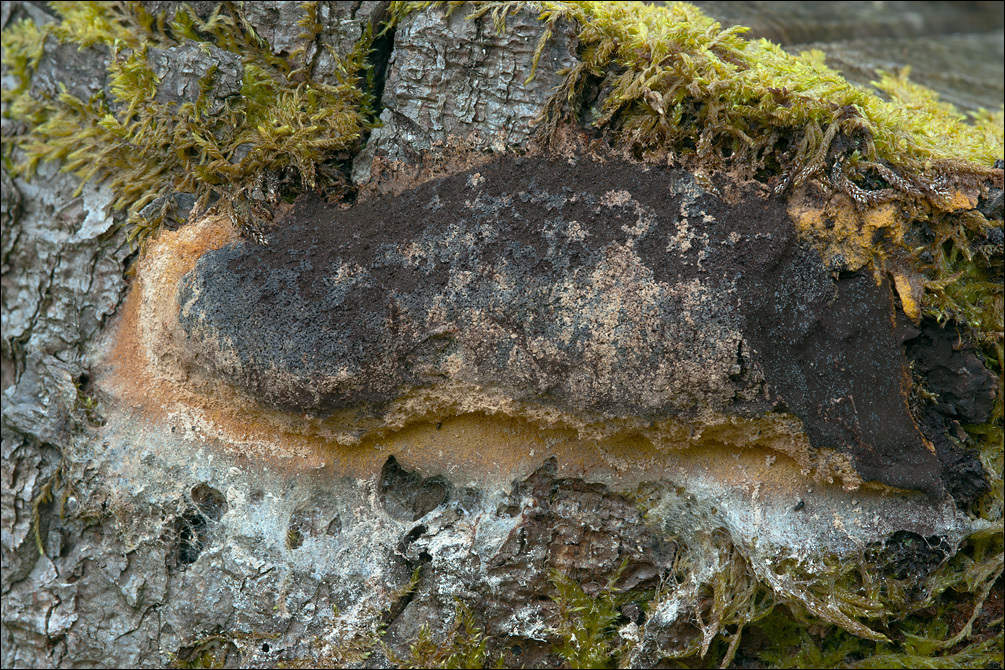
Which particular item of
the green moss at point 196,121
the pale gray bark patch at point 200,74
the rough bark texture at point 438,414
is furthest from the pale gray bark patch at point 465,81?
the pale gray bark patch at point 200,74

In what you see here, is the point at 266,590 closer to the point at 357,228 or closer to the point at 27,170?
the point at 357,228

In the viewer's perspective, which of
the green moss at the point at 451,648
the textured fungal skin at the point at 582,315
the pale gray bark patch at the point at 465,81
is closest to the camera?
the textured fungal skin at the point at 582,315

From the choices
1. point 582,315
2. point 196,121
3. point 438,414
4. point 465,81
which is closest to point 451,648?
point 438,414

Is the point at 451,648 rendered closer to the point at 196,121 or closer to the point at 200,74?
the point at 196,121

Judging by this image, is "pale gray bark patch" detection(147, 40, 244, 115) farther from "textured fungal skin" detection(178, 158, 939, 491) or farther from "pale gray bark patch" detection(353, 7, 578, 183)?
"textured fungal skin" detection(178, 158, 939, 491)

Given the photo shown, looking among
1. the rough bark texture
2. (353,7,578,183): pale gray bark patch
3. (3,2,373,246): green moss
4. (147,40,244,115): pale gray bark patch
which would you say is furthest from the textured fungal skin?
(147,40,244,115): pale gray bark patch

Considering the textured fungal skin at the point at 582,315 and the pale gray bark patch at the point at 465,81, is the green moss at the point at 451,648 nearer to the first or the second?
the textured fungal skin at the point at 582,315

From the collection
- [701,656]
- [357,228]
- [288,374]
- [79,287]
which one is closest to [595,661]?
[701,656]

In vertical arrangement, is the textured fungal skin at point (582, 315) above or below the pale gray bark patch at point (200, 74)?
below
